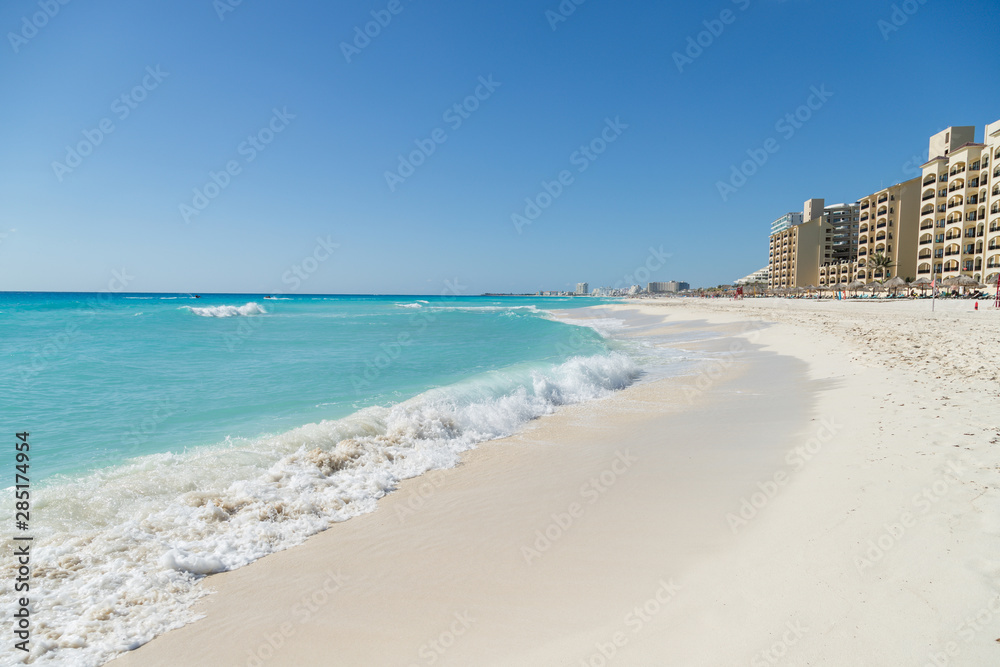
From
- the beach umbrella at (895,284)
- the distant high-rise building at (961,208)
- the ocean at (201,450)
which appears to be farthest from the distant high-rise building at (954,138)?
the ocean at (201,450)

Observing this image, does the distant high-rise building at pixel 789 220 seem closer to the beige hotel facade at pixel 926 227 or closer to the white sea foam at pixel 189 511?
the beige hotel facade at pixel 926 227

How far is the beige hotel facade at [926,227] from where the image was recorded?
53562 mm

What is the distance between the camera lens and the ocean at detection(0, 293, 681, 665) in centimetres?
389

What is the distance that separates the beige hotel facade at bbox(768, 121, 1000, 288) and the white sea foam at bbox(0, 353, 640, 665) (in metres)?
69.8

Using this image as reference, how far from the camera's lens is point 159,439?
26.2 ft

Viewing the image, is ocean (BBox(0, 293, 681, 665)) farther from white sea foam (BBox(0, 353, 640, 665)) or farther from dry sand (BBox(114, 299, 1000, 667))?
dry sand (BBox(114, 299, 1000, 667))

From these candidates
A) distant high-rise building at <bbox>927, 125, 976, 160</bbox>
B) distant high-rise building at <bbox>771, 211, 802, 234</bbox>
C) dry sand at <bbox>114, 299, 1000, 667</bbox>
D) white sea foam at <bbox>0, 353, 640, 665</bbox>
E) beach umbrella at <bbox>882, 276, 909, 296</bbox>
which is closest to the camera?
dry sand at <bbox>114, 299, 1000, 667</bbox>

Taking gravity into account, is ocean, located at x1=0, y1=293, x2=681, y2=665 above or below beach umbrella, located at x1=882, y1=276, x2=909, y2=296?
below

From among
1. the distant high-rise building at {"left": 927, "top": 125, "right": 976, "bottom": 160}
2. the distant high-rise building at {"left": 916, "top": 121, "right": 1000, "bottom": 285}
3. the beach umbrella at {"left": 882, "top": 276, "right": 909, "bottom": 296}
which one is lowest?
the beach umbrella at {"left": 882, "top": 276, "right": 909, "bottom": 296}

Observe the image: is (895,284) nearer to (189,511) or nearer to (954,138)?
(954,138)

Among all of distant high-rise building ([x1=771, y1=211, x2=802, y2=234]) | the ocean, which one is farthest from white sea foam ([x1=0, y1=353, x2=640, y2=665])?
distant high-rise building ([x1=771, y1=211, x2=802, y2=234])

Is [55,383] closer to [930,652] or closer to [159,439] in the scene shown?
[159,439]

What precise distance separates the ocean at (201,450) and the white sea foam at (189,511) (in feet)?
0.06

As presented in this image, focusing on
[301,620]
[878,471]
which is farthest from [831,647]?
[301,620]
